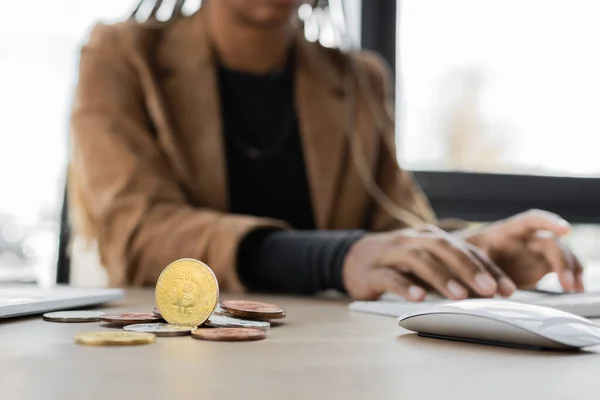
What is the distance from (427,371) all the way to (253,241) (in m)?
0.67

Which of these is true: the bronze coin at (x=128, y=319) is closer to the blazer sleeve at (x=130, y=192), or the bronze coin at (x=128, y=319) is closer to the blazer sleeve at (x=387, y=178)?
the blazer sleeve at (x=130, y=192)

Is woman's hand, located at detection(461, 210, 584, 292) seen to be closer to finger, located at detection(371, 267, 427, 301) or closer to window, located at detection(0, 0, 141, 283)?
finger, located at detection(371, 267, 427, 301)

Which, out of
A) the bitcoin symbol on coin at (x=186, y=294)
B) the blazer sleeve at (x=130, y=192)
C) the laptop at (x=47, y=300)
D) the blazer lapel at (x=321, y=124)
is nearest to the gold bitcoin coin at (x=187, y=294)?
the bitcoin symbol on coin at (x=186, y=294)

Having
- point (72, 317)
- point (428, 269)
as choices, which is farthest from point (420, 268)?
point (72, 317)

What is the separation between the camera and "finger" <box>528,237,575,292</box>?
977 mm

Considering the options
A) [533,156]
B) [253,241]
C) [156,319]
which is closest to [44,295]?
[156,319]

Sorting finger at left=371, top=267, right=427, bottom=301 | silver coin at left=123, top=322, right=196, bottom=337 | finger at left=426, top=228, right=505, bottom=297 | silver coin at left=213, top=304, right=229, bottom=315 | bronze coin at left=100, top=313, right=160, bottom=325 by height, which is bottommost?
silver coin at left=123, top=322, right=196, bottom=337

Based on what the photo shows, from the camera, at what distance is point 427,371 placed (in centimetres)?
43

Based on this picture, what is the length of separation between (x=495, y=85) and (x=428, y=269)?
5.73 feet

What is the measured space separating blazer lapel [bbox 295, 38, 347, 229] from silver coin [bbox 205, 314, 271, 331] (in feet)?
2.99

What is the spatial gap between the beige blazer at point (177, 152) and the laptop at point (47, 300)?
1.00ft

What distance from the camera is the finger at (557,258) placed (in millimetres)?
977

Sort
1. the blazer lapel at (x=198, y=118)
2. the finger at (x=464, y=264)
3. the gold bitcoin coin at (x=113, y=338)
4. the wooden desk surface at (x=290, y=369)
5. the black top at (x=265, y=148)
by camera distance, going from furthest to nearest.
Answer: the black top at (x=265, y=148), the blazer lapel at (x=198, y=118), the finger at (x=464, y=264), the gold bitcoin coin at (x=113, y=338), the wooden desk surface at (x=290, y=369)

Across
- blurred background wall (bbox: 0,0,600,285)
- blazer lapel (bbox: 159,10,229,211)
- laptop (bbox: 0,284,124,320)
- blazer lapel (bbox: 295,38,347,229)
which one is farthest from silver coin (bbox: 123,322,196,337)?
blurred background wall (bbox: 0,0,600,285)
